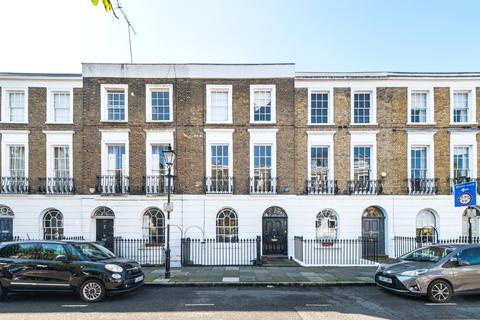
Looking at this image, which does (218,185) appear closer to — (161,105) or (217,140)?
(217,140)

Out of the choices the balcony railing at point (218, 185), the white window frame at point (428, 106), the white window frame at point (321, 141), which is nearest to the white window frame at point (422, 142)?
the white window frame at point (428, 106)

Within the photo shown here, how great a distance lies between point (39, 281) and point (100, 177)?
26.8ft

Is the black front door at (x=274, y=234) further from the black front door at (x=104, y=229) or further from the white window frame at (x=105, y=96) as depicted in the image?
the white window frame at (x=105, y=96)

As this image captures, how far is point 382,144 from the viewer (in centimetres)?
1692

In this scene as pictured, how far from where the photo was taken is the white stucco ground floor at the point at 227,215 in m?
16.3

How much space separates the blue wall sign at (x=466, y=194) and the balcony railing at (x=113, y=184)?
1456cm

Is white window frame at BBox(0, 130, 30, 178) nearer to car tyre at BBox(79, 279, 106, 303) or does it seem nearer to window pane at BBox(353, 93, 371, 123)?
car tyre at BBox(79, 279, 106, 303)

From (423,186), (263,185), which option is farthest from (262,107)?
(423,186)

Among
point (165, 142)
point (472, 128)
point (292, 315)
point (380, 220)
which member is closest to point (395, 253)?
point (380, 220)

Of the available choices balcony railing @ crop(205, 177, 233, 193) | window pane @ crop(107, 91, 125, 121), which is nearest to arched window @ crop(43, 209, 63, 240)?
window pane @ crop(107, 91, 125, 121)

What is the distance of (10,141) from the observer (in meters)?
16.9

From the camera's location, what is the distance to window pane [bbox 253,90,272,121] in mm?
16922

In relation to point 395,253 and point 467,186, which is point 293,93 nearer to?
point 467,186

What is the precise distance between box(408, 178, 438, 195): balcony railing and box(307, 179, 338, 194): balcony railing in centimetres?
398
